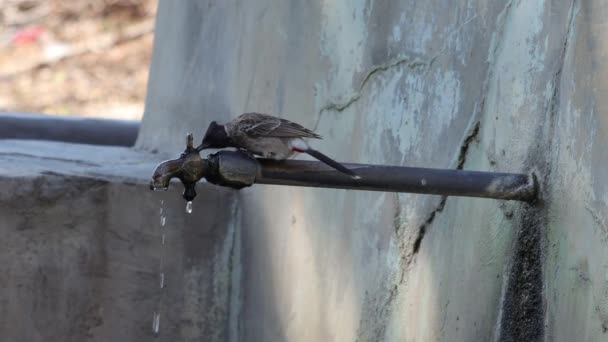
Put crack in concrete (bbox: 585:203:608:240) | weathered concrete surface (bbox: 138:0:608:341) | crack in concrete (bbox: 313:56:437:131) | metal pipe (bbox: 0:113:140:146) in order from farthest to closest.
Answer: metal pipe (bbox: 0:113:140:146)
crack in concrete (bbox: 313:56:437:131)
weathered concrete surface (bbox: 138:0:608:341)
crack in concrete (bbox: 585:203:608:240)

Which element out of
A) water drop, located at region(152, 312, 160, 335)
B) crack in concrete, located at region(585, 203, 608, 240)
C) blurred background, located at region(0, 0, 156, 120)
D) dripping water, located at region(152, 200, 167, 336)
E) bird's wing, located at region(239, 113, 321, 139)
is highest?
blurred background, located at region(0, 0, 156, 120)

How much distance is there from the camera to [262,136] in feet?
8.70

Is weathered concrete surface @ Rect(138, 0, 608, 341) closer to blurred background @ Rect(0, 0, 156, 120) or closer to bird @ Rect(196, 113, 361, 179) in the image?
bird @ Rect(196, 113, 361, 179)

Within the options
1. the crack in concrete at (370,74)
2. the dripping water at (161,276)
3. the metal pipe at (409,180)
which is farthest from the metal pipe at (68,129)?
the metal pipe at (409,180)

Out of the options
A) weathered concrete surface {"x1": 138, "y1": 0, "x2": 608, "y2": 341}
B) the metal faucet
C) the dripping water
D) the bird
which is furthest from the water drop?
the metal faucet

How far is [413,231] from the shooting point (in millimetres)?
2738

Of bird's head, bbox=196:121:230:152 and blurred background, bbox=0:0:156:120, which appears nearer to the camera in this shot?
bird's head, bbox=196:121:230:152

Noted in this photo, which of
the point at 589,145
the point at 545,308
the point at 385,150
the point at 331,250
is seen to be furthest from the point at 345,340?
the point at 589,145

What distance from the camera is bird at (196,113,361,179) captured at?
8.63ft

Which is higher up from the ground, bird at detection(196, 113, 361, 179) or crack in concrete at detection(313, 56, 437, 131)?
crack in concrete at detection(313, 56, 437, 131)

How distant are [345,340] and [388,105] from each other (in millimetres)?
714

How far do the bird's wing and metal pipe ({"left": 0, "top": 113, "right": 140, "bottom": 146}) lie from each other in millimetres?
3085

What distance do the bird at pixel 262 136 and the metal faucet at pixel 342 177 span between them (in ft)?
1.23

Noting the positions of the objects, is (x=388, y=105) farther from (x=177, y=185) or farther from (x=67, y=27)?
(x=67, y=27)
